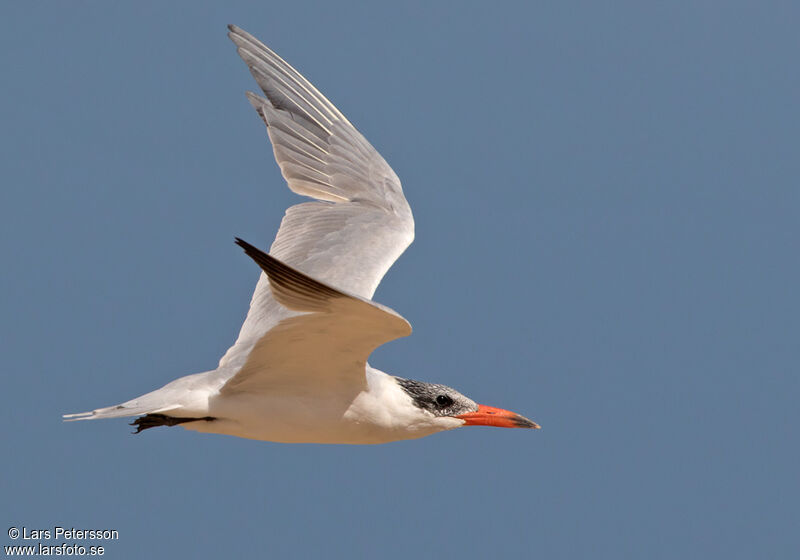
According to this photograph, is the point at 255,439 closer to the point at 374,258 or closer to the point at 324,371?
the point at 324,371

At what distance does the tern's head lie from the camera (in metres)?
8.90

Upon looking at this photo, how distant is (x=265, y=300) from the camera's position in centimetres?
983

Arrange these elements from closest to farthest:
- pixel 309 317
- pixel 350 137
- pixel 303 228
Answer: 1. pixel 309 317
2. pixel 303 228
3. pixel 350 137

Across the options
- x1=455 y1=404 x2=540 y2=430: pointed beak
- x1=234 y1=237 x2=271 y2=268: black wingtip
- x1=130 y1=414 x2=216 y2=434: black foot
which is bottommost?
x1=130 y1=414 x2=216 y2=434: black foot

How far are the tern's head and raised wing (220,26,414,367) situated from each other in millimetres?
1195

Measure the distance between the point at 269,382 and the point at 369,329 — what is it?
1.11 metres

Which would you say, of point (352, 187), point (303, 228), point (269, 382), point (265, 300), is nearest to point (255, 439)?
point (269, 382)

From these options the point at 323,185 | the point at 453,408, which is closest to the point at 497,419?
the point at 453,408

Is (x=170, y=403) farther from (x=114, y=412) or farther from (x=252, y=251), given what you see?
(x=252, y=251)

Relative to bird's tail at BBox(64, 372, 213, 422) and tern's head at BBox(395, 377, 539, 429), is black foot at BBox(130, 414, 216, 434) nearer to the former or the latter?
bird's tail at BBox(64, 372, 213, 422)

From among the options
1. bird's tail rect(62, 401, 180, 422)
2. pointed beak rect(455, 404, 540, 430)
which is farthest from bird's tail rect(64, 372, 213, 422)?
pointed beak rect(455, 404, 540, 430)

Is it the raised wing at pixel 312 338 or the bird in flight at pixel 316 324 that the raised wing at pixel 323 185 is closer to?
the bird in flight at pixel 316 324

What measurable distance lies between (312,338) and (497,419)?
75.7 inches

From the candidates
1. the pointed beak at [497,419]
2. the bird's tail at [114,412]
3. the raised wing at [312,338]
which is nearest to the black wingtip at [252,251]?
the raised wing at [312,338]
